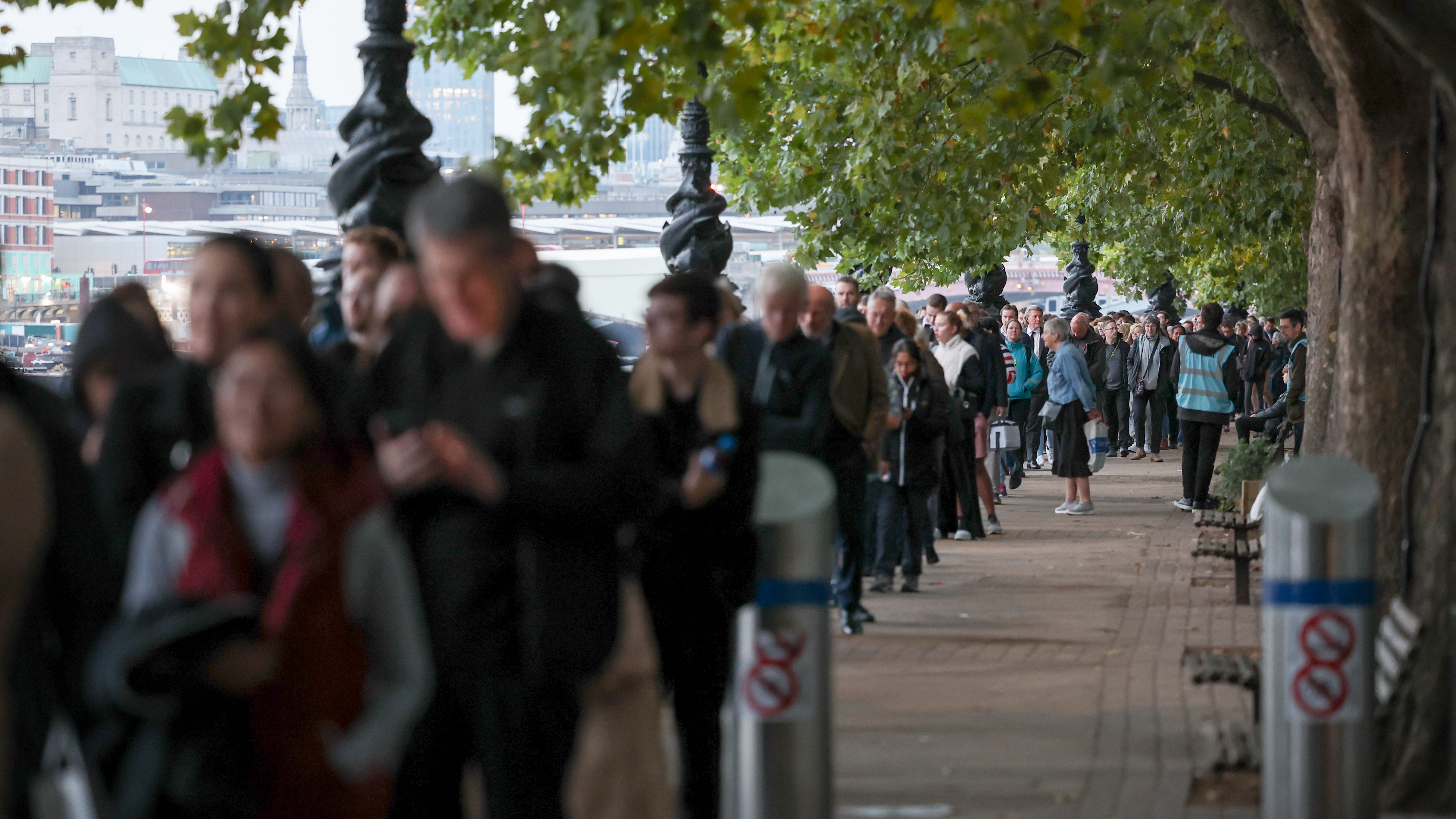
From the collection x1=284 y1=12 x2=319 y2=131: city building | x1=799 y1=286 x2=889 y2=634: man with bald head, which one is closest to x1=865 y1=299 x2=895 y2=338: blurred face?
x1=799 y1=286 x2=889 y2=634: man with bald head

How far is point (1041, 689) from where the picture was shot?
8.98 meters

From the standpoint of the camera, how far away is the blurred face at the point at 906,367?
12.8 metres

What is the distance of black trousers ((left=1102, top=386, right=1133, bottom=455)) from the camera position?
96.0ft

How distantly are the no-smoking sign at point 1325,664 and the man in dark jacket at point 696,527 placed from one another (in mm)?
1585

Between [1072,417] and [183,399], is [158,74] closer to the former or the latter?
[1072,417]

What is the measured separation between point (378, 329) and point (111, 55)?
14458 cm

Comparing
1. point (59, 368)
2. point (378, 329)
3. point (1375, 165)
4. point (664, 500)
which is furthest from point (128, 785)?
point (59, 368)

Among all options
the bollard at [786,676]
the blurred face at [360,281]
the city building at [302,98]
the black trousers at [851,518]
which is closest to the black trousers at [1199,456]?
the black trousers at [851,518]

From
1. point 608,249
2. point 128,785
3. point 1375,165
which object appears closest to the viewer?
point 128,785

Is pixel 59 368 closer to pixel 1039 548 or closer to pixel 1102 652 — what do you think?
pixel 1039 548

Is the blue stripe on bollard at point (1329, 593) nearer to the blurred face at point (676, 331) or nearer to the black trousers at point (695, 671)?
the black trousers at point (695, 671)

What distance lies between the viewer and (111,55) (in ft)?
463

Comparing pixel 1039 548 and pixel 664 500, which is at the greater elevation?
pixel 664 500

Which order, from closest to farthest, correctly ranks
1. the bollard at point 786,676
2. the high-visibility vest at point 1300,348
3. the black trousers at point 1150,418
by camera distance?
the bollard at point 786,676, the high-visibility vest at point 1300,348, the black trousers at point 1150,418
